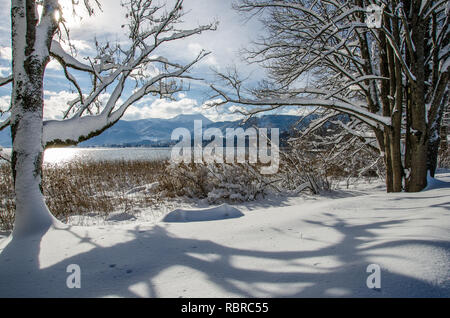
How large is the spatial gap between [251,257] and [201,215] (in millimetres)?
1430

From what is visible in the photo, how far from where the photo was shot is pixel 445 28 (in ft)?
14.8

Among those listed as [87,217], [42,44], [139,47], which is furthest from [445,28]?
[87,217]

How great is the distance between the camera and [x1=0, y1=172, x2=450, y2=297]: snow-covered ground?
134 centimetres

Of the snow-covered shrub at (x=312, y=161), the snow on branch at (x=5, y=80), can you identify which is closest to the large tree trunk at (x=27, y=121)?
the snow on branch at (x=5, y=80)

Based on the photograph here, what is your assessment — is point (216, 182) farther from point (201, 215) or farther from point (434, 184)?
point (434, 184)

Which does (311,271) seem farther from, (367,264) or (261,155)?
(261,155)

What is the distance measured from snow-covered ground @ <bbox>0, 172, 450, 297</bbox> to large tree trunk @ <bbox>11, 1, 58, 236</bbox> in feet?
1.24

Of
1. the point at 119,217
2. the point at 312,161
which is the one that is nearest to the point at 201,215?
the point at 119,217

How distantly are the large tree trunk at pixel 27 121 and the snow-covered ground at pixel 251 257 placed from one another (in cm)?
38

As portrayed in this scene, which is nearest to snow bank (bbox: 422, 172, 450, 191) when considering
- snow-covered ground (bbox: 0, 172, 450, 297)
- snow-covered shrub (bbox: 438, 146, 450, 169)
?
snow-covered ground (bbox: 0, 172, 450, 297)

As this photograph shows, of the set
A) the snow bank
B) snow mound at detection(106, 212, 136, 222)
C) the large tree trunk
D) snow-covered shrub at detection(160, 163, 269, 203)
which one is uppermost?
the large tree trunk

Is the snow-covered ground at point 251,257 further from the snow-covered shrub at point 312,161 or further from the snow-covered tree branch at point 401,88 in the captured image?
the snow-covered shrub at point 312,161

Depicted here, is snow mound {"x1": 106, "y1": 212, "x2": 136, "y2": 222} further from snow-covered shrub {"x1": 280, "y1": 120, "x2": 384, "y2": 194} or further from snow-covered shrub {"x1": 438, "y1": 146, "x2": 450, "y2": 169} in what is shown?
snow-covered shrub {"x1": 438, "y1": 146, "x2": 450, "y2": 169}

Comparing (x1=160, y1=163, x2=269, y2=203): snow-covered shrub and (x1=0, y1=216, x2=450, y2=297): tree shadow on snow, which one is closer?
(x1=0, y1=216, x2=450, y2=297): tree shadow on snow
